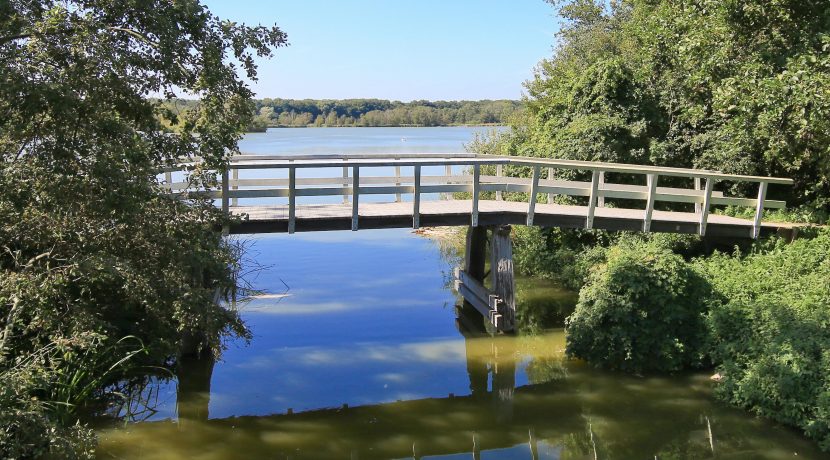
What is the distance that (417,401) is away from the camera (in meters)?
10.8

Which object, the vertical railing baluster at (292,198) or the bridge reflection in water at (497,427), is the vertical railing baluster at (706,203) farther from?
the vertical railing baluster at (292,198)

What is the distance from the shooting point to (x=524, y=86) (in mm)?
28969

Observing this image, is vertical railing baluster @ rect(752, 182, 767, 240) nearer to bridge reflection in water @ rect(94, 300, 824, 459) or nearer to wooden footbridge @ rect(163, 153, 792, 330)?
wooden footbridge @ rect(163, 153, 792, 330)

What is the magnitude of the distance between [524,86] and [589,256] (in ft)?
46.6

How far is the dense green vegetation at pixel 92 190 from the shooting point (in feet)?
25.2

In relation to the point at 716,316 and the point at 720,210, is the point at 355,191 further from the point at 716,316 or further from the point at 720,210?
the point at 720,210

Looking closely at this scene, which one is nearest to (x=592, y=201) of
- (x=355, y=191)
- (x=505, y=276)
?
(x=505, y=276)

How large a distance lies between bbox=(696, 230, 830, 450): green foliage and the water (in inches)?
13.3

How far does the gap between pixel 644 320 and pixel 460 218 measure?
363 cm

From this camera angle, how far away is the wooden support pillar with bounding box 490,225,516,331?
13688mm

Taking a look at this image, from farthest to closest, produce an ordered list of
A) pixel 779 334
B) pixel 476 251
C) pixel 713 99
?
pixel 476 251
pixel 713 99
pixel 779 334

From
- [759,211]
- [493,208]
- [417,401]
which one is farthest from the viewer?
[493,208]

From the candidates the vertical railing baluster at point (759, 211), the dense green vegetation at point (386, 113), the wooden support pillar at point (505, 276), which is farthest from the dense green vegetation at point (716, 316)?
the dense green vegetation at point (386, 113)

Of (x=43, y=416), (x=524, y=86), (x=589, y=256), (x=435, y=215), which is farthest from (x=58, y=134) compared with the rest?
(x=524, y=86)
